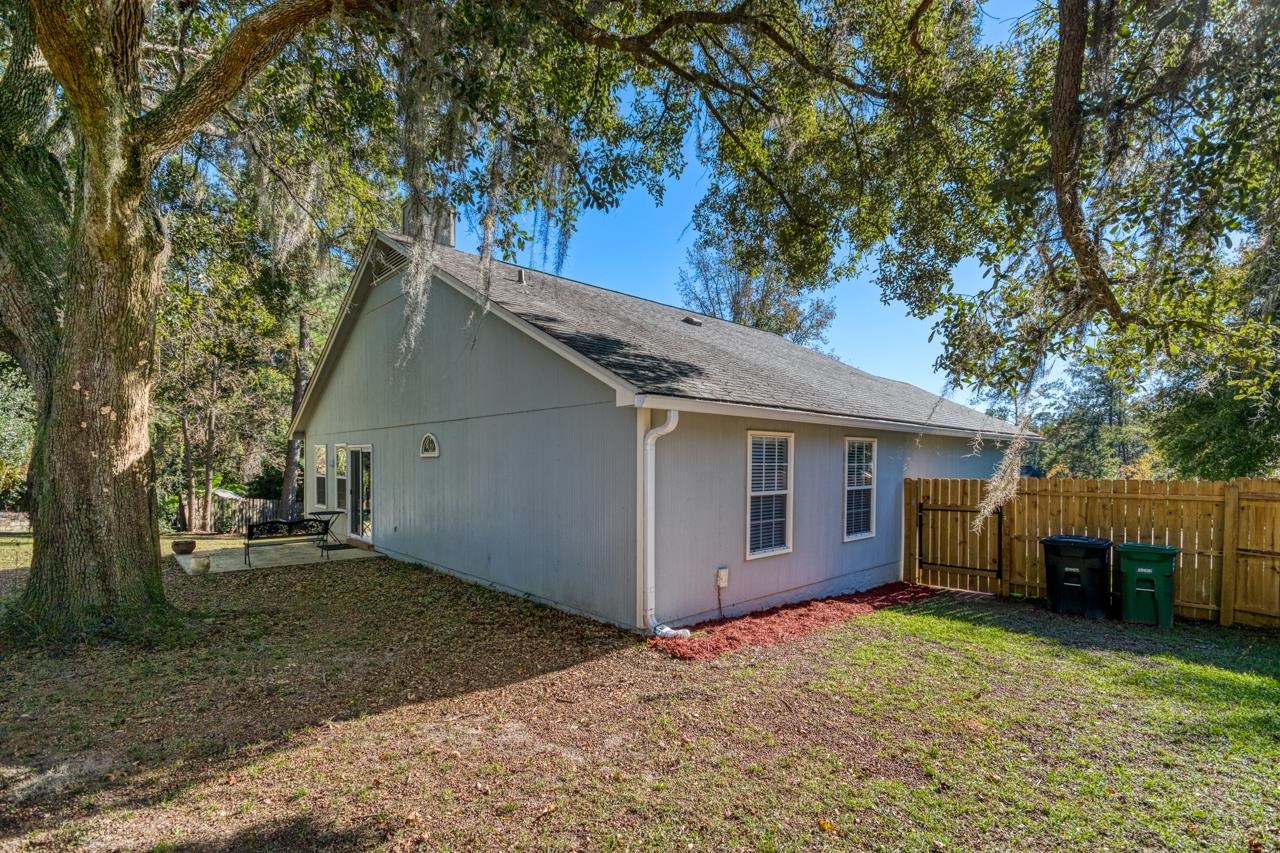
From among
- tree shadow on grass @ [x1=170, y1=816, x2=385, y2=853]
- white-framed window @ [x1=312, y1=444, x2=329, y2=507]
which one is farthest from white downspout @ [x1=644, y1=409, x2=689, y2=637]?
white-framed window @ [x1=312, y1=444, x2=329, y2=507]

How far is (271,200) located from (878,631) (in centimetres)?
986

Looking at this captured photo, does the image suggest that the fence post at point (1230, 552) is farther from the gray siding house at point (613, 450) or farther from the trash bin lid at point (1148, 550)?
the gray siding house at point (613, 450)

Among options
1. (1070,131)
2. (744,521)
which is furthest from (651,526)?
(1070,131)

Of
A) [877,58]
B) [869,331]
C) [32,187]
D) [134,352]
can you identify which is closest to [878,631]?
[877,58]

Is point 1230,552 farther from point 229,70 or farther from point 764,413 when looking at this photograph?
point 229,70

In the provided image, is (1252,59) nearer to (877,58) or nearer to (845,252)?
(877,58)

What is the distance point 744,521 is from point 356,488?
28.6ft

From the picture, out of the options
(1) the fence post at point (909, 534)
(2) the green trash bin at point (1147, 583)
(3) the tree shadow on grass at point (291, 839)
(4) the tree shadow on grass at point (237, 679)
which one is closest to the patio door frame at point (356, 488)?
(4) the tree shadow on grass at point (237, 679)

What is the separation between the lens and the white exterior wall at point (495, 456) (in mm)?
6301

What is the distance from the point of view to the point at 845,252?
8.66 meters

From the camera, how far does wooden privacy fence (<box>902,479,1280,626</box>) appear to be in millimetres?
6551

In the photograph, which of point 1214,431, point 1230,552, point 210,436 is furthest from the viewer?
point 210,436

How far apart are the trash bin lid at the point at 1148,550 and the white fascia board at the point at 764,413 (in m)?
1.86

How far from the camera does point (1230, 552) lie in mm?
6633
